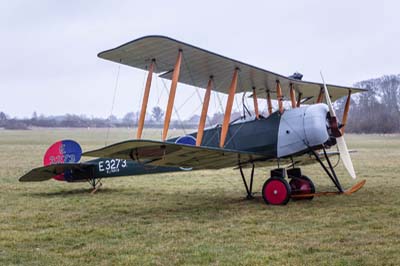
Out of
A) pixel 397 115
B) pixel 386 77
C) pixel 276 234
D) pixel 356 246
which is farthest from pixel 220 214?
pixel 386 77

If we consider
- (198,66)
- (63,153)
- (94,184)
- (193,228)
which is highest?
(198,66)

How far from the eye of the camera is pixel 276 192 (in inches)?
333

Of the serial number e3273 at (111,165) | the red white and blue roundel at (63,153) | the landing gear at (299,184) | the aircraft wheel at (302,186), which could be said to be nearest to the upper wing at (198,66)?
the landing gear at (299,184)

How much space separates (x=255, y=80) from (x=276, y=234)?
14.7ft

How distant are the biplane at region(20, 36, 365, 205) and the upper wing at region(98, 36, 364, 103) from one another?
0.04 feet

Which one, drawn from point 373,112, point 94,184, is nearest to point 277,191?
point 94,184

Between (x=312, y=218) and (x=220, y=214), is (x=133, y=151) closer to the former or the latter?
(x=220, y=214)

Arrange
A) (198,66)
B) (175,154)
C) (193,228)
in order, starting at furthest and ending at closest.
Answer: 1. (198,66)
2. (175,154)
3. (193,228)

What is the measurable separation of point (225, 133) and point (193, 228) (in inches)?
91.1

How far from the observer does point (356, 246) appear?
509 cm

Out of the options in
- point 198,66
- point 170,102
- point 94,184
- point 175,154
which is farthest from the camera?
point 94,184

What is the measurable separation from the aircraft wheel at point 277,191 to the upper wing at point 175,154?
590 millimetres

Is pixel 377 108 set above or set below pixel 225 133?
above

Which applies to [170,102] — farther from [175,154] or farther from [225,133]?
[225,133]
